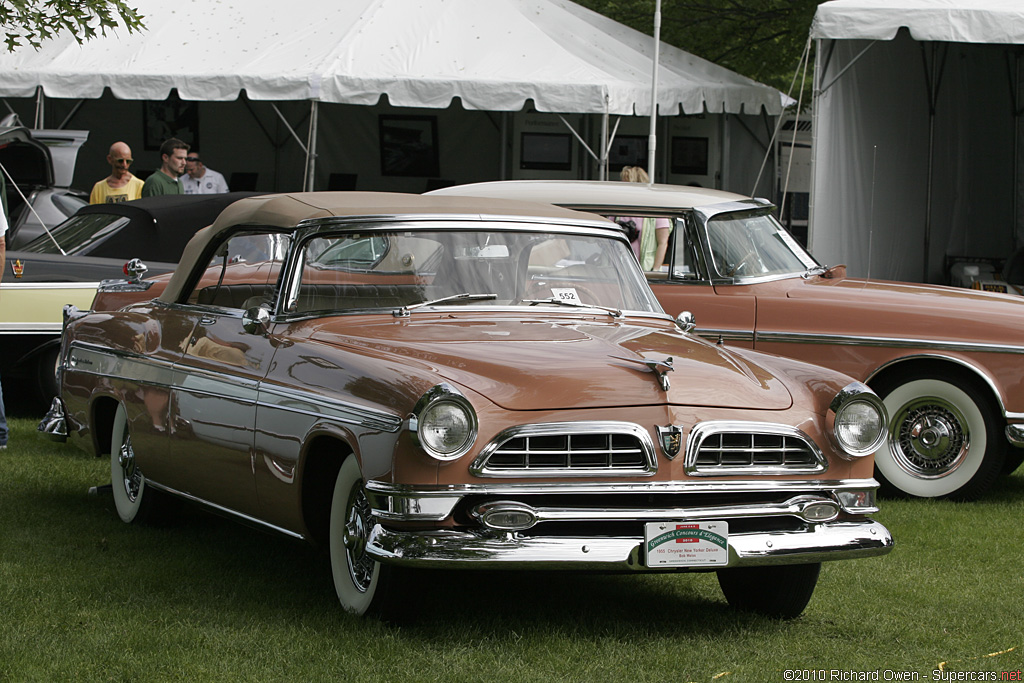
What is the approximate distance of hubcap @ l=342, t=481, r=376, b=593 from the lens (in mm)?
4730

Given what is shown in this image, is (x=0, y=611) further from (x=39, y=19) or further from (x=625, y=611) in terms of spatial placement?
(x=39, y=19)

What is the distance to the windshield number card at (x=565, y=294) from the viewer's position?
5859mm

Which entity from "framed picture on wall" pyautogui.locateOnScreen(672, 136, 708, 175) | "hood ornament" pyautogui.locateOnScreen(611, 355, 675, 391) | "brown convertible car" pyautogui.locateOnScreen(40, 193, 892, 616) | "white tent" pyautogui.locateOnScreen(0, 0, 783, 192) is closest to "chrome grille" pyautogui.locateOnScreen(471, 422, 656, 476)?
"brown convertible car" pyautogui.locateOnScreen(40, 193, 892, 616)

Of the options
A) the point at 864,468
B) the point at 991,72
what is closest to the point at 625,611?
the point at 864,468

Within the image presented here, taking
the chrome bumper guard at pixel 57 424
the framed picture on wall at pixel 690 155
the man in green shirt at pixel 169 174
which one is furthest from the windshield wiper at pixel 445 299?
the framed picture on wall at pixel 690 155

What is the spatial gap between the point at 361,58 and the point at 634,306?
12325 millimetres

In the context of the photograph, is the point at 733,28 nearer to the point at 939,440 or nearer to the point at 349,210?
the point at 939,440

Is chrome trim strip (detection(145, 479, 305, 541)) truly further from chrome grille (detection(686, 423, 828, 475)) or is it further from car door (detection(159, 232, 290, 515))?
chrome grille (detection(686, 423, 828, 475))

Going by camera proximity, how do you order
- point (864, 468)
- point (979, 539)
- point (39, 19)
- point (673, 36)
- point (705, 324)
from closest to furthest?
point (864, 468) < point (979, 539) < point (705, 324) < point (39, 19) < point (673, 36)

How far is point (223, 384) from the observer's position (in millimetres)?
5555

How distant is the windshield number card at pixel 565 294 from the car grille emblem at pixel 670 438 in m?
1.41

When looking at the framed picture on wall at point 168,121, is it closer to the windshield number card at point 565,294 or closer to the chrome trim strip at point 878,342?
the chrome trim strip at point 878,342

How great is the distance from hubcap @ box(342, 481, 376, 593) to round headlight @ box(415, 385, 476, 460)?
1.47ft

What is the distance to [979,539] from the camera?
6.85m
